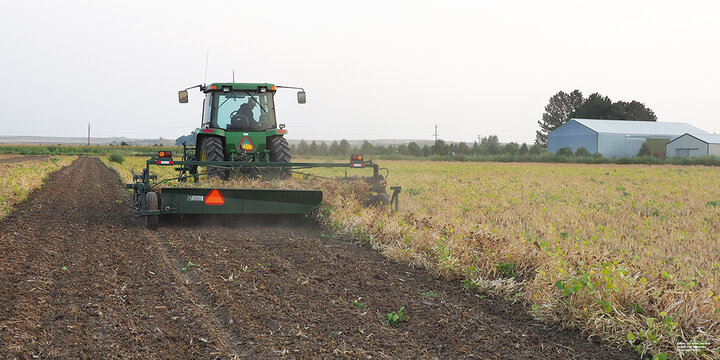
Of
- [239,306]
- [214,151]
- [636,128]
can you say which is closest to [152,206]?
[214,151]

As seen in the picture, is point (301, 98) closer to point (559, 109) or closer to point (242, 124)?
point (242, 124)

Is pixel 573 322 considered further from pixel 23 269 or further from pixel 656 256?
pixel 23 269

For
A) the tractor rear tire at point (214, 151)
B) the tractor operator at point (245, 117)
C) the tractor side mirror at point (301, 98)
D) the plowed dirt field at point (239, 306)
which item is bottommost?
the plowed dirt field at point (239, 306)

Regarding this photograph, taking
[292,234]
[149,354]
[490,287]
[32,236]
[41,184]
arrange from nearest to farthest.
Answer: [149,354], [490,287], [32,236], [292,234], [41,184]

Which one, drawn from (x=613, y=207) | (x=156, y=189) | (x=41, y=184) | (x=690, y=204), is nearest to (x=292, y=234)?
(x=156, y=189)

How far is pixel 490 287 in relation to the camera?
18.5 ft

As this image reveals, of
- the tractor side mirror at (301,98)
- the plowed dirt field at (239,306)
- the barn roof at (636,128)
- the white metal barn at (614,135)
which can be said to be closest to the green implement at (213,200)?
the plowed dirt field at (239,306)

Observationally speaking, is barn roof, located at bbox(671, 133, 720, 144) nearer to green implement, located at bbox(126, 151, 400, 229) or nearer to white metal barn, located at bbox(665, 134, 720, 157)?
white metal barn, located at bbox(665, 134, 720, 157)

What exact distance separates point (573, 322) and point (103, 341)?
3.53m

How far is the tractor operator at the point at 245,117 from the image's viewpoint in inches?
476

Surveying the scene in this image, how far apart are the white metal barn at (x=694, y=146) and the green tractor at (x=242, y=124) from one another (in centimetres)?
5390

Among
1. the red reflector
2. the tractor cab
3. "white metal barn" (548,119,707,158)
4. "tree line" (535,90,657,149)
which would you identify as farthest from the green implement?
"tree line" (535,90,657,149)

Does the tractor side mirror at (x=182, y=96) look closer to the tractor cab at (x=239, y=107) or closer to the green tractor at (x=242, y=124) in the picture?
the green tractor at (x=242, y=124)

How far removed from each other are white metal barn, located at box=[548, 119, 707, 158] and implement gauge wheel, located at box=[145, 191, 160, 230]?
5874cm
